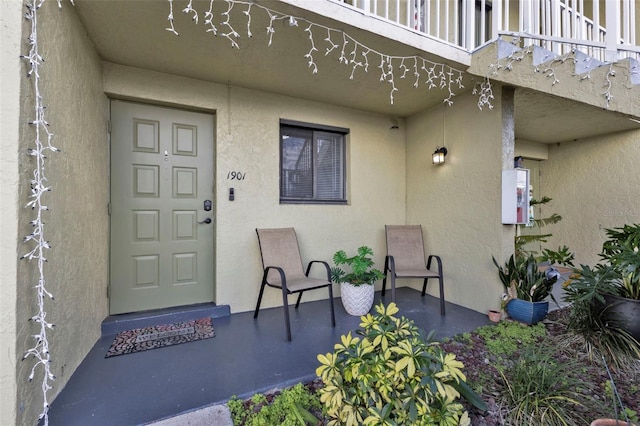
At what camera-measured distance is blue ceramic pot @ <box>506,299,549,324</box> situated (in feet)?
8.86

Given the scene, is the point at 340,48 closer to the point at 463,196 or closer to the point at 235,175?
the point at 235,175

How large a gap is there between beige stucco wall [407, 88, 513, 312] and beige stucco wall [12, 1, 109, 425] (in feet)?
12.0

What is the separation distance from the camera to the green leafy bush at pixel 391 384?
1107mm

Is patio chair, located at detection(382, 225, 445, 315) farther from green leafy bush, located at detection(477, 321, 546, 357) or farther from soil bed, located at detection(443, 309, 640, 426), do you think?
soil bed, located at detection(443, 309, 640, 426)

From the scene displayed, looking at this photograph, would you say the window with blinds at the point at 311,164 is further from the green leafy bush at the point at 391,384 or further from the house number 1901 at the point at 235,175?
the green leafy bush at the point at 391,384

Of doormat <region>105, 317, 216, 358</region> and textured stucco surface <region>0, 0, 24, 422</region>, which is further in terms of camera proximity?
doormat <region>105, 317, 216, 358</region>

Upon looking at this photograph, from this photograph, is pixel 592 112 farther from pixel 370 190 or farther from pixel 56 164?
pixel 56 164

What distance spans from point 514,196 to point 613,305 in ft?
3.77

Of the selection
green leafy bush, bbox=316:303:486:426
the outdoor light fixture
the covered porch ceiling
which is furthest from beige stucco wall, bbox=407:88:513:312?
green leafy bush, bbox=316:303:486:426

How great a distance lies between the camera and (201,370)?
196 cm

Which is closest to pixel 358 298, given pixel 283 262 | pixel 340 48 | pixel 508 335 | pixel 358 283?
pixel 358 283

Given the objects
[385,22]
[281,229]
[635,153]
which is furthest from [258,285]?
[635,153]

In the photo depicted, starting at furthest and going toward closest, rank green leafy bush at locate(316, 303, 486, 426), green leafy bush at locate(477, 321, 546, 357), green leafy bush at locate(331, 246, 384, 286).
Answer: green leafy bush at locate(331, 246, 384, 286), green leafy bush at locate(477, 321, 546, 357), green leafy bush at locate(316, 303, 486, 426)

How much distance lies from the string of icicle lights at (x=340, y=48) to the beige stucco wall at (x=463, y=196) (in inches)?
16.3
